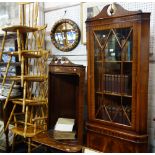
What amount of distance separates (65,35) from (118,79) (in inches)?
43.3

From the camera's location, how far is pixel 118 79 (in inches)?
85.7

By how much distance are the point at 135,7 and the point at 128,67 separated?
27.8 inches

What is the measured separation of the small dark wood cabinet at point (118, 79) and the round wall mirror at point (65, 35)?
0.57 meters

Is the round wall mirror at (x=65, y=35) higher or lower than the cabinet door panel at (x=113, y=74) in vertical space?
higher

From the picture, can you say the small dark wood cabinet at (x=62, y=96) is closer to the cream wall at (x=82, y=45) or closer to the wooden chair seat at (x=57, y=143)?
the wooden chair seat at (x=57, y=143)

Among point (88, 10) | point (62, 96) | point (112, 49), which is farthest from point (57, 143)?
point (88, 10)

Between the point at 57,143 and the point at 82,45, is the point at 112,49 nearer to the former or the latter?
the point at 82,45

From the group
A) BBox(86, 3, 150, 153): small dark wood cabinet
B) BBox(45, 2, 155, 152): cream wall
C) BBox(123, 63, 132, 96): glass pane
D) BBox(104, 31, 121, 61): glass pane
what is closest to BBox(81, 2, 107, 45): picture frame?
BBox(45, 2, 155, 152): cream wall

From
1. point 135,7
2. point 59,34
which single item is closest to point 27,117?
point 59,34

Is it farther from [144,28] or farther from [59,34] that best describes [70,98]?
[144,28]

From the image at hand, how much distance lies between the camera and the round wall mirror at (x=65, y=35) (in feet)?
9.31

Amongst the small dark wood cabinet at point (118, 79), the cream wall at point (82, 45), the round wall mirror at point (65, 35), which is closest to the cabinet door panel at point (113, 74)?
the small dark wood cabinet at point (118, 79)

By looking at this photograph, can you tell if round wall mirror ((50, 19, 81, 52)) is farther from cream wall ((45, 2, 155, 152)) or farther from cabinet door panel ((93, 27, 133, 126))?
cabinet door panel ((93, 27, 133, 126))

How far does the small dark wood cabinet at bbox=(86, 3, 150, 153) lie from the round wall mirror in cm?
57
